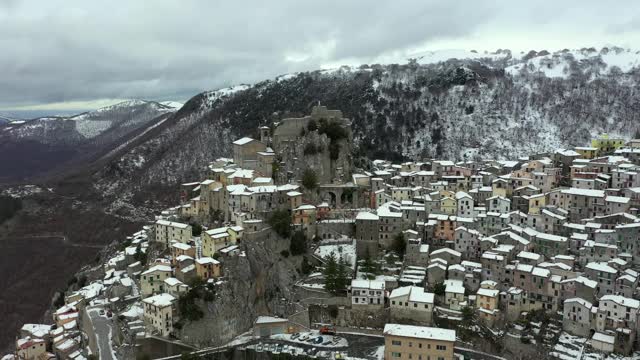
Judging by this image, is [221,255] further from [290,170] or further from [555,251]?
[555,251]

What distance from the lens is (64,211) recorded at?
113 metres

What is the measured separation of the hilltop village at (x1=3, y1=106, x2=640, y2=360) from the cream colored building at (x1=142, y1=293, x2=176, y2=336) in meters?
0.15

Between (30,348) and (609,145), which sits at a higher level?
(609,145)

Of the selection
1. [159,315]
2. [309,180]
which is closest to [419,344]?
[159,315]

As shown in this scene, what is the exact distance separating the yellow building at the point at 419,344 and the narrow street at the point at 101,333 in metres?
20.6

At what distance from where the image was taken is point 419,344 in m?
37.3

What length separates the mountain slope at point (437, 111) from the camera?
10125 cm

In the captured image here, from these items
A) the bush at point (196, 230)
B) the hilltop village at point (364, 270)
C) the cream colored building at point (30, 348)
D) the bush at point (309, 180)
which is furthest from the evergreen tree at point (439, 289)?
the cream colored building at point (30, 348)

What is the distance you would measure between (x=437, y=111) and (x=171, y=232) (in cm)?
7492

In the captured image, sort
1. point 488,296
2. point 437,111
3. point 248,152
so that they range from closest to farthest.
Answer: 1. point 488,296
2. point 248,152
3. point 437,111

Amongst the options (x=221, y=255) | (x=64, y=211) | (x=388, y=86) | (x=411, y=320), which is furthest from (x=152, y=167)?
(x=411, y=320)

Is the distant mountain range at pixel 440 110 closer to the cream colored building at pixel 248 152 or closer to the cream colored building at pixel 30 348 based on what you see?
the cream colored building at pixel 248 152

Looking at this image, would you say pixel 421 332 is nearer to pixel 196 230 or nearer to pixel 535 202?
pixel 535 202

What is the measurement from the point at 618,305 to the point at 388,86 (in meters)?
90.4
